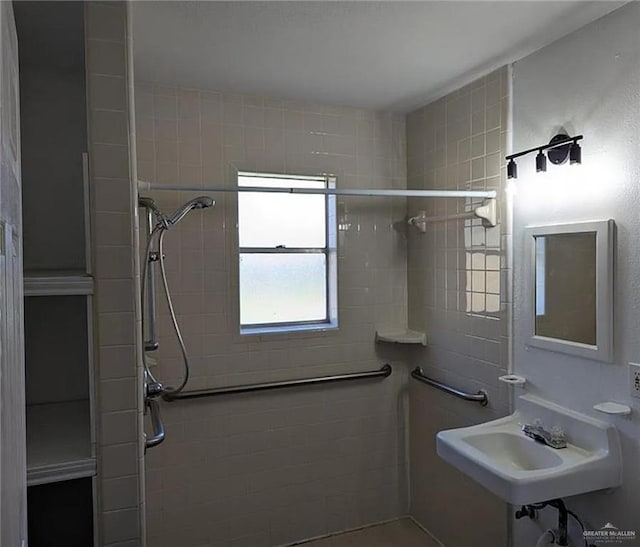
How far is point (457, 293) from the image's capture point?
261 centimetres

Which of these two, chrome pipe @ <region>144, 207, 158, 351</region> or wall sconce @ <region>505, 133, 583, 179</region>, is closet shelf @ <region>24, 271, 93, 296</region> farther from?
wall sconce @ <region>505, 133, 583, 179</region>

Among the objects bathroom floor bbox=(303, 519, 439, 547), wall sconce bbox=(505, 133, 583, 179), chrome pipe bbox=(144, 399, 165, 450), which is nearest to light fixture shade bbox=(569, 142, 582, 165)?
wall sconce bbox=(505, 133, 583, 179)

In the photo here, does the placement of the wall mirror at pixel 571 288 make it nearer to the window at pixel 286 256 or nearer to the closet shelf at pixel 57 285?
the window at pixel 286 256

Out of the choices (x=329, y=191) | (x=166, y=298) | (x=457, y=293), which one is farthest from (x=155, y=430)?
(x=457, y=293)

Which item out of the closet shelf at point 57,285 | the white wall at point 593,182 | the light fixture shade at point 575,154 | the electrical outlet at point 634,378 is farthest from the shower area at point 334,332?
the closet shelf at point 57,285

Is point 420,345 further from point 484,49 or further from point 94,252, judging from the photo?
point 94,252

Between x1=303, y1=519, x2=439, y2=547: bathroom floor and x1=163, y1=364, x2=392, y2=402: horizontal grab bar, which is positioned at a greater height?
x1=163, y1=364, x2=392, y2=402: horizontal grab bar

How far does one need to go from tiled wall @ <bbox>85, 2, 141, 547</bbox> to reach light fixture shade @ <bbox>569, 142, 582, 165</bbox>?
5.12 ft

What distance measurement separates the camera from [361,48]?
204 cm

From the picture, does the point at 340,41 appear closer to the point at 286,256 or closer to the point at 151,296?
the point at 286,256

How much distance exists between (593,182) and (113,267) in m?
1.71

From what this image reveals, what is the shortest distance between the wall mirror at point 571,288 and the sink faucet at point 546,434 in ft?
1.06

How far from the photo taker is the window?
275 centimetres

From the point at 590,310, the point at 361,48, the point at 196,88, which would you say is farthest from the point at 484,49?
the point at 196,88
